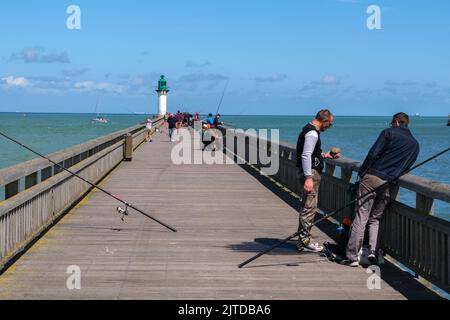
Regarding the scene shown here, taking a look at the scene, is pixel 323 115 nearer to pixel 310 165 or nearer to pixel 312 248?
pixel 310 165

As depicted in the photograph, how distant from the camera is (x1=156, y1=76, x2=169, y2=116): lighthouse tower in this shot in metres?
94.9

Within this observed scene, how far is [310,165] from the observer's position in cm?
872

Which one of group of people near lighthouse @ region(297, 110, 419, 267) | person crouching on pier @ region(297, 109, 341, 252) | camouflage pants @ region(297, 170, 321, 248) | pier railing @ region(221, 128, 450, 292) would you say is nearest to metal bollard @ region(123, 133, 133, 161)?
pier railing @ region(221, 128, 450, 292)

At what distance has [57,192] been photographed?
11.2 m

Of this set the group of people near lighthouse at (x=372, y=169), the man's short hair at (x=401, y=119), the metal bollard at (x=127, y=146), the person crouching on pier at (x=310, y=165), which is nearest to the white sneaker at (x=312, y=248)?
the person crouching on pier at (x=310, y=165)

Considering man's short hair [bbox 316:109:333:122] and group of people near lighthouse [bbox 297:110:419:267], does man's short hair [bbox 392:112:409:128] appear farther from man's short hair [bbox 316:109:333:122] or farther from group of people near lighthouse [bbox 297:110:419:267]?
man's short hair [bbox 316:109:333:122]

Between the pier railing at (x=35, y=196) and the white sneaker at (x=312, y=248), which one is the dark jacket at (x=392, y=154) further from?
the pier railing at (x=35, y=196)

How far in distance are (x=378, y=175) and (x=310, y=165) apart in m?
0.99

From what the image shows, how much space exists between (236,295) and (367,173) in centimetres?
206

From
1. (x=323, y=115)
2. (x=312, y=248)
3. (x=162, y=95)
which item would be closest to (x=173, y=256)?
(x=312, y=248)

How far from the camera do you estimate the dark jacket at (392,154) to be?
779cm
